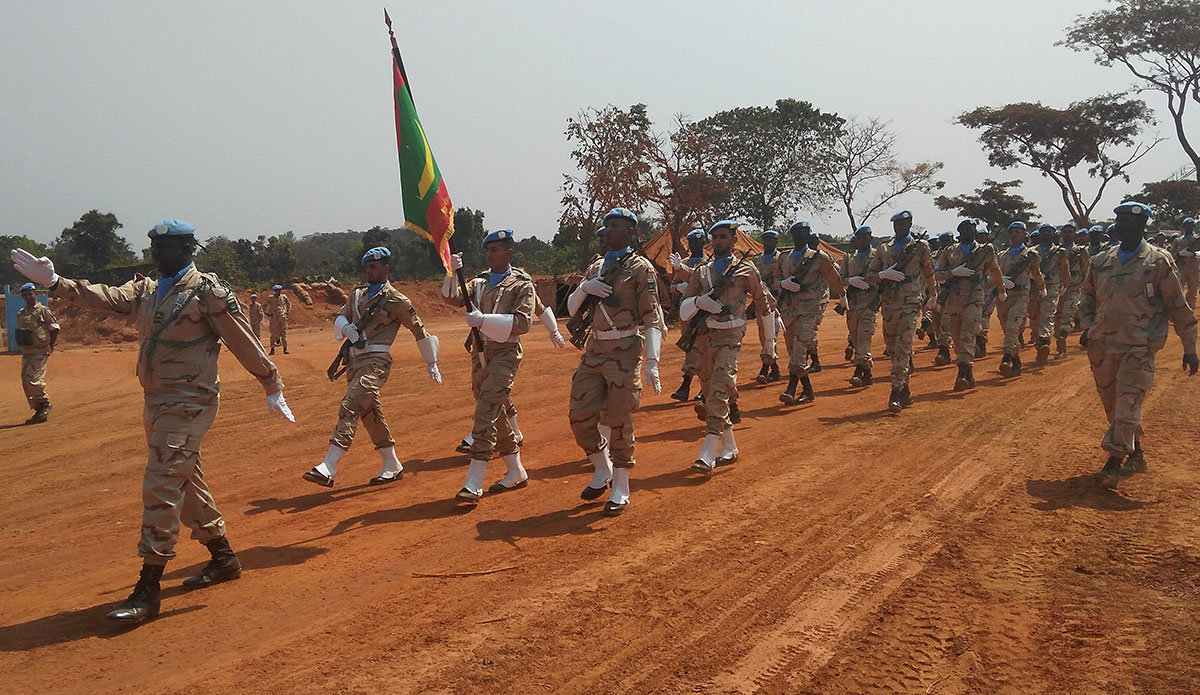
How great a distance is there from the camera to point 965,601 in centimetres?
498

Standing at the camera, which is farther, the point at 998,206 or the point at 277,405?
the point at 998,206

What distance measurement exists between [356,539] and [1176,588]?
18.8 feet

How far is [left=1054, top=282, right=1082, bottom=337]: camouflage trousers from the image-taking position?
16327 millimetres

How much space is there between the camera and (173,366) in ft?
17.3

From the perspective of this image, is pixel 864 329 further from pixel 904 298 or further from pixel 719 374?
pixel 719 374

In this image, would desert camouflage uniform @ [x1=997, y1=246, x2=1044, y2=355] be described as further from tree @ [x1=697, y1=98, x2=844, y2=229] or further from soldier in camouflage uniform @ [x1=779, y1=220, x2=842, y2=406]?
tree @ [x1=697, y1=98, x2=844, y2=229]

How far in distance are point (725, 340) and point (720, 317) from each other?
0.24m

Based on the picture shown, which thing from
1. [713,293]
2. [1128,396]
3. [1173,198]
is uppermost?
[1173,198]

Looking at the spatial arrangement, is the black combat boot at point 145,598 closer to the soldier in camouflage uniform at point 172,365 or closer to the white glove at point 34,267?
the soldier in camouflage uniform at point 172,365

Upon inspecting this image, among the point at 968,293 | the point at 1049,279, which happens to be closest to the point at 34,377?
the point at 968,293

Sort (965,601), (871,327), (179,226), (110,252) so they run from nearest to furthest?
1. (965,601)
2. (179,226)
3. (871,327)
4. (110,252)

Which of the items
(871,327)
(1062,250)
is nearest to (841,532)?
(871,327)

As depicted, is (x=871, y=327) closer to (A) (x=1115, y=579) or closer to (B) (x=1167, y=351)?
(B) (x=1167, y=351)

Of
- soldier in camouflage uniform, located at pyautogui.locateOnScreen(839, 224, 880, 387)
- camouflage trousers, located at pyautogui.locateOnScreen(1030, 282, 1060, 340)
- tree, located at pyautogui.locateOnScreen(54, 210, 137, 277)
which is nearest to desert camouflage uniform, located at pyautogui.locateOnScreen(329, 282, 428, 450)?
soldier in camouflage uniform, located at pyautogui.locateOnScreen(839, 224, 880, 387)
